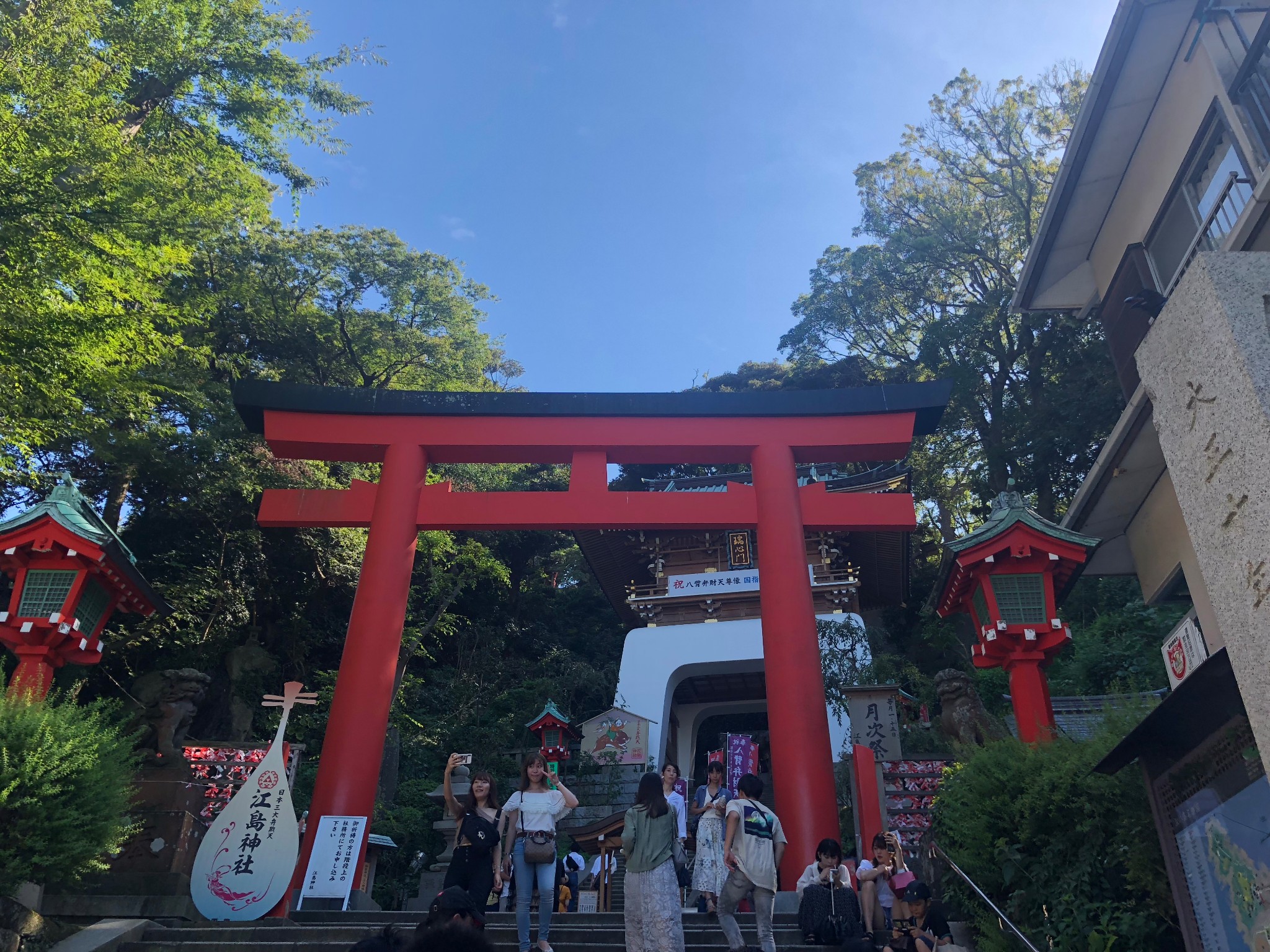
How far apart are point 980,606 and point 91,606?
28.1ft

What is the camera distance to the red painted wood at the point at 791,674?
7191mm

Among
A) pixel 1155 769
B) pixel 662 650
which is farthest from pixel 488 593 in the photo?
pixel 1155 769

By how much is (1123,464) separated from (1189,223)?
1.99 m

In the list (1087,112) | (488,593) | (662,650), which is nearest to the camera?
(1087,112)

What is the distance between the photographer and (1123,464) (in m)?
7.26

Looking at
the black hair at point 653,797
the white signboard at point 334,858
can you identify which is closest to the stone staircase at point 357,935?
the white signboard at point 334,858

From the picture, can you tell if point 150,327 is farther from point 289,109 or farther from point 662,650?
point 662,650

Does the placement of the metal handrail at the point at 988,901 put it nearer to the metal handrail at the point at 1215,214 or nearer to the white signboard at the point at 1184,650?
the white signboard at the point at 1184,650

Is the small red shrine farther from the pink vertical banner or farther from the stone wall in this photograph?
the stone wall

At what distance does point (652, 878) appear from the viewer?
438 centimetres

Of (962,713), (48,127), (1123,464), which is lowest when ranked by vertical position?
(962,713)

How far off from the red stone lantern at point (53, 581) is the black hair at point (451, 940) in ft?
23.8

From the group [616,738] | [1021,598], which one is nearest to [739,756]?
[616,738]

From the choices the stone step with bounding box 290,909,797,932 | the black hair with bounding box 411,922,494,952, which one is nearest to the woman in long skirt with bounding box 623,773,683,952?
the stone step with bounding box 290,909,797,932
